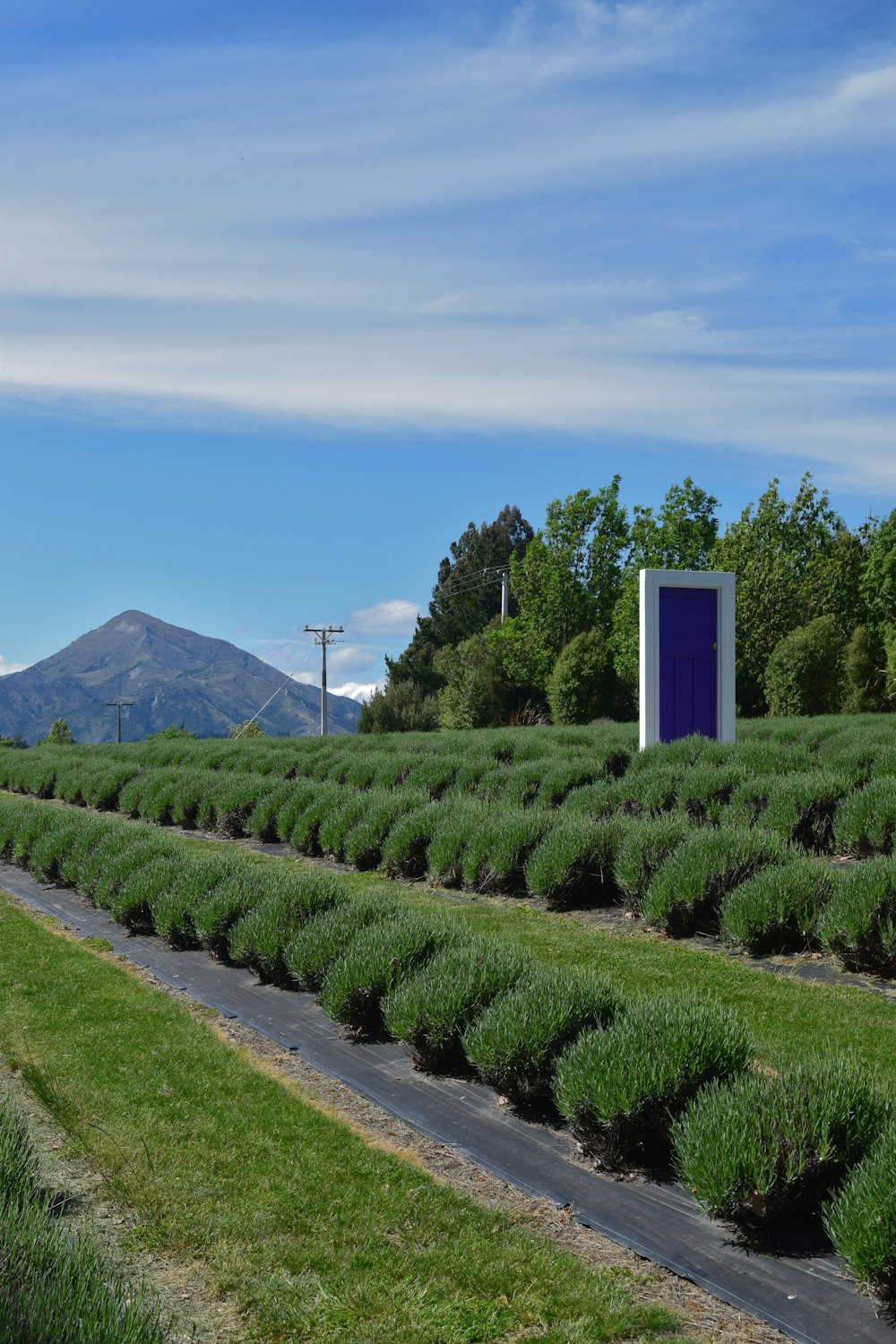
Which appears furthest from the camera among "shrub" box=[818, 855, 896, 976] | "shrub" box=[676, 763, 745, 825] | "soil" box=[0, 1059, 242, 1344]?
"shrub" box=[676, 763, 745, 825]

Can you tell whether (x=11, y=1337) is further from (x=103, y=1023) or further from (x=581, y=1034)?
(x=103, y=1023)

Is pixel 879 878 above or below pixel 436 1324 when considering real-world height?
above

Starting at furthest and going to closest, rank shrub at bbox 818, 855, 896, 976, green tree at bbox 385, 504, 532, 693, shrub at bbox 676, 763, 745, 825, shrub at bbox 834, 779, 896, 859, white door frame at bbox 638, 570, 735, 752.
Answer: green tree at bbox 385, 504, 532, 693
white door frame at bbox 638, 570, 735, 752
shrub at bbox 676, 763, 745, 825
shrub at bbox 834, 779, 896, 859
shrub at bbox 818, 855, 896, 976

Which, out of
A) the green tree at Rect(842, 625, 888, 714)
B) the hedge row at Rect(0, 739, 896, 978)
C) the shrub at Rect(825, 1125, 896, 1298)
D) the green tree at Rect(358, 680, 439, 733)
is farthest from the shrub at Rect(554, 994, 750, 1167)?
the green tree at Rect(358, 680, 439, 733)

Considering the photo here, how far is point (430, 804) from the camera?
1142 cm

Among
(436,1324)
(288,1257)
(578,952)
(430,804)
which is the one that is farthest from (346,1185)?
(430,804)

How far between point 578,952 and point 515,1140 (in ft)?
9.93

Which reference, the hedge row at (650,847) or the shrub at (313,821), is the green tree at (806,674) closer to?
the hedge row at (650,847)

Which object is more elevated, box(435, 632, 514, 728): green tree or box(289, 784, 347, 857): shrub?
box(435, 632, 514, 728): green tree

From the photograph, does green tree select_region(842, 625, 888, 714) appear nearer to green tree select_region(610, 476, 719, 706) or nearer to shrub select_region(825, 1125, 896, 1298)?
green tree select_region(610, 476, 719, 706)

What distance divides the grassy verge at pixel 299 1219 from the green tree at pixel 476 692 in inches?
1552

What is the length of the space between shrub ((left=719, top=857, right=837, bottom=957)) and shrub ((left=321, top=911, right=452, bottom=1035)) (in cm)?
214

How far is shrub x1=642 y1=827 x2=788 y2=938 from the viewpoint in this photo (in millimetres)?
8008

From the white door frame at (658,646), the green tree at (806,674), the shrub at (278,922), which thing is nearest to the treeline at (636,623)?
the green tree at (806,674)
